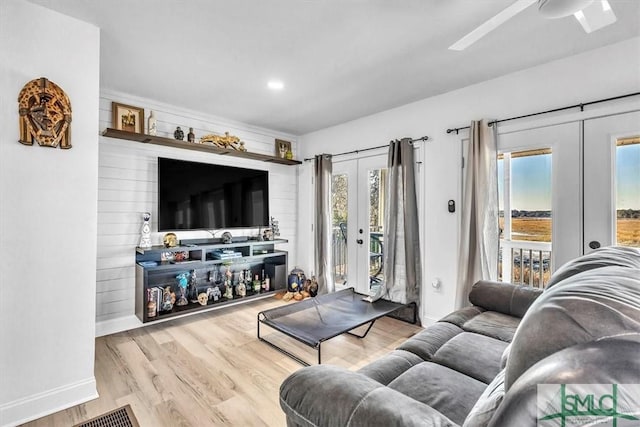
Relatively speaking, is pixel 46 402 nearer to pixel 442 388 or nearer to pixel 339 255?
pixel 442 388

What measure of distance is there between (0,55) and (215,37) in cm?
126

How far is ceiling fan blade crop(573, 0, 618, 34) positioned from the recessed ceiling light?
2.28 metres

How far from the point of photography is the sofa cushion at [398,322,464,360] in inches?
65.5

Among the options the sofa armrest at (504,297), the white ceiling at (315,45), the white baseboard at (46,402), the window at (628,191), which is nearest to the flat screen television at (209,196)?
the white ceiling at (315,45)

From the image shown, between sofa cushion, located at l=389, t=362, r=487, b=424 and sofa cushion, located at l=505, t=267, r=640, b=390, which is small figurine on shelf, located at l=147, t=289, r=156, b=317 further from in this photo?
sofa cushion, located at l=505, t=267, r=640, b=390

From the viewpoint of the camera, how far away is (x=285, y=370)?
2.41 meters

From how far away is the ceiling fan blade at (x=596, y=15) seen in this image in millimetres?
1366

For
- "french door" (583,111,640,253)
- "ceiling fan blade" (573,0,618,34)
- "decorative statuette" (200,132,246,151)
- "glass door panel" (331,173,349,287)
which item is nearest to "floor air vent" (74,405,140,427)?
"decorative statuette" (200,132,246,151)

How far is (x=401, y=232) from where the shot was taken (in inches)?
141

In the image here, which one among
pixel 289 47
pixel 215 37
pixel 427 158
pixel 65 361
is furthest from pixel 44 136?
pixel 427 158

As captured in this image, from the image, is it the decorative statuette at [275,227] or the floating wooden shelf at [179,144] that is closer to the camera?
the floating wooden shelf at [179,144]

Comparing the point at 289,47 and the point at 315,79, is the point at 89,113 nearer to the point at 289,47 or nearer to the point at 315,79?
the point at 289,47

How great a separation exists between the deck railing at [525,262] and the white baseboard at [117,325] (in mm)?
3848

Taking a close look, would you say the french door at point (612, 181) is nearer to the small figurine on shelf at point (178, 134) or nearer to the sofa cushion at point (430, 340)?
the sofa cushion at point (430, 340)
